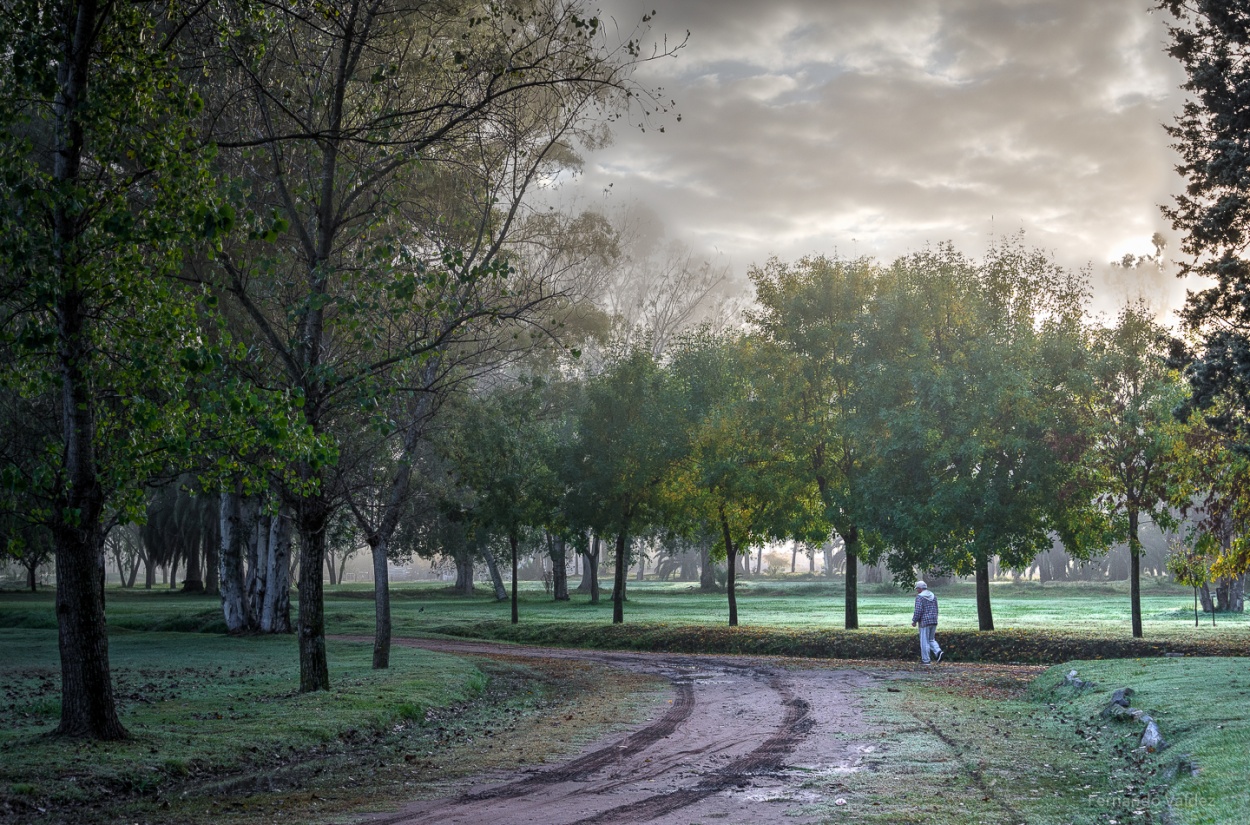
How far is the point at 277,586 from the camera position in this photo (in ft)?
117

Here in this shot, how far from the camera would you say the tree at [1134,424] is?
2728cm

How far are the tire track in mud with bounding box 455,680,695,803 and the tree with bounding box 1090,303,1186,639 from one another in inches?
664

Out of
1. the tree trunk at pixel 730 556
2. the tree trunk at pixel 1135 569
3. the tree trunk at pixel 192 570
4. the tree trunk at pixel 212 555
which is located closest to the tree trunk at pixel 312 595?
the tree trunk at pixel 730 556

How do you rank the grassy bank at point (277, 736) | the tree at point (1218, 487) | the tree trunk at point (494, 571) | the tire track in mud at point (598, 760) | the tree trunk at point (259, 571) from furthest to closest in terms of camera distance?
the tree trunk at point (494, 571) → the tree trunk at point (259, 571) → the tree at point (1218, 487) → the tire track in mud at point (598, 760) → the grassy bank at point (277, 736)

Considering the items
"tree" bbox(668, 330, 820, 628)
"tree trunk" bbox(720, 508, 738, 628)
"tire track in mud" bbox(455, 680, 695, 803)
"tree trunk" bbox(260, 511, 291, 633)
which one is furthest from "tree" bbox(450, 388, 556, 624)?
"tire track in mud" bbox(455, 680, 695, 803)

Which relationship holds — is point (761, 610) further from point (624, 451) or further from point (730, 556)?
point (624, 451)

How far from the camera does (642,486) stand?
121 ft

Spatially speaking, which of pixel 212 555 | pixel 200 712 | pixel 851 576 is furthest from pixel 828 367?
pixel 212 555

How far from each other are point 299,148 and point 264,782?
10.4 meters

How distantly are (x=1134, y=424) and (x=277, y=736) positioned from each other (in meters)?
23.7

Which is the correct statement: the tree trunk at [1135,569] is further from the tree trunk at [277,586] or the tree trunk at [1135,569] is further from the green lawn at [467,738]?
the tree trunk at [277,586]

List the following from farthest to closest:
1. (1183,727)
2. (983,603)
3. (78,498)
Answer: (983,603)
(1183,727)
(78,498)

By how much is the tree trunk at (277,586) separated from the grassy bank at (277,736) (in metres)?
10.3

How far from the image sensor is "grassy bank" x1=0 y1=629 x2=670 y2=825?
1000 cm
